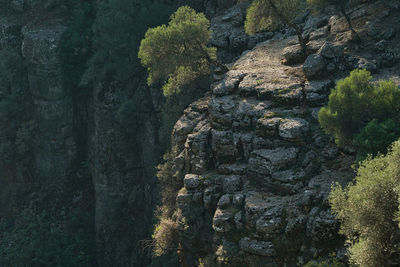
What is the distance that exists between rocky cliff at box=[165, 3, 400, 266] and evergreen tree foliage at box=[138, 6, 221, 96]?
3433mm

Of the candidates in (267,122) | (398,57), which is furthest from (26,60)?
(398,57)

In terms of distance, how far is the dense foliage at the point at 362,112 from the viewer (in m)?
22.1

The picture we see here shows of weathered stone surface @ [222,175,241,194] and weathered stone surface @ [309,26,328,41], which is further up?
weathered stone surface @ [309,26,328,41]

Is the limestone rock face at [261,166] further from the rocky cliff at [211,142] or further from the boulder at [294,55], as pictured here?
the boulder at [294,55]

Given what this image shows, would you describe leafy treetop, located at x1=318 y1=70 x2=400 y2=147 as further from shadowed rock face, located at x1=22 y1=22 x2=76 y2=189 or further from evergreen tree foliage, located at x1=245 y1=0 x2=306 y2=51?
shadowed rock face, located at x1=22 y1=22 x2=76 y2=189

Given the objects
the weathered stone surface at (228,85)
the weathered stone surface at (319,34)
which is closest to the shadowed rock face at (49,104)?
the weathered stone surface at (228,85)

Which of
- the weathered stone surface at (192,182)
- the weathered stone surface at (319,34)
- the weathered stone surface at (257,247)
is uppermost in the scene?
the weathered stone surface at (319,34)

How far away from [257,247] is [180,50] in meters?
20.6

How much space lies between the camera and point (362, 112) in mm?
23547

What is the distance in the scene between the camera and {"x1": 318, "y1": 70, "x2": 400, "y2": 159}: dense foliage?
870 inches

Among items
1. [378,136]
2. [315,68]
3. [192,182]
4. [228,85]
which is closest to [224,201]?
[192,182]

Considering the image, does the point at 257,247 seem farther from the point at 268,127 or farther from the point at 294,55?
the point at 294,55

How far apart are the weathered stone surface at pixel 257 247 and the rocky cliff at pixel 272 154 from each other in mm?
56

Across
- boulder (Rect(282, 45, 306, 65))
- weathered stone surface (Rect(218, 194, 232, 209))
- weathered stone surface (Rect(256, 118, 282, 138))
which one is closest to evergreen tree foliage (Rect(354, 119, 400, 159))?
weathered stone surface (Rect(256, 118, 282, 138))
